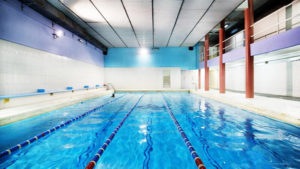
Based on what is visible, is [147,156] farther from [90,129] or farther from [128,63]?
[128,63]

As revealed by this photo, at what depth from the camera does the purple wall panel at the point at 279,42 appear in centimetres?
382

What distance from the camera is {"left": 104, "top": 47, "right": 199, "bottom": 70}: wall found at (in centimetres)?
1254

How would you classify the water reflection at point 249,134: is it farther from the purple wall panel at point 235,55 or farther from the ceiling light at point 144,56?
the ceiling light at point 144,56

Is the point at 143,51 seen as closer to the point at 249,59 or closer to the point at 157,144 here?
the point at 249,59

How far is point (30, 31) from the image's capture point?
4.71 m

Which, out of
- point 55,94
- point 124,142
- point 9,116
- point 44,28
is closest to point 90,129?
point 124,142

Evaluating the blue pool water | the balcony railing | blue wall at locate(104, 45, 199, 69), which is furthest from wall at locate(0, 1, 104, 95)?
the balcony railing

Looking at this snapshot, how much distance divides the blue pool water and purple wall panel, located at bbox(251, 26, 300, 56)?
8.40 ft

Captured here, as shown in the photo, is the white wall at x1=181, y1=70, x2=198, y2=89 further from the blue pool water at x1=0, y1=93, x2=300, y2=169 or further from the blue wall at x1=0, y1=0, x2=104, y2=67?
the blue wall at x1=0, y1=0, x2=104, y2=67

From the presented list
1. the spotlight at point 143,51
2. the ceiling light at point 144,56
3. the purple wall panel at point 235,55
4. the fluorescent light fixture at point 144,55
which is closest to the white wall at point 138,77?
the ceiling light at point 144,56

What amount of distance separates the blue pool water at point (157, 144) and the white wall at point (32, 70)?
5.26ft

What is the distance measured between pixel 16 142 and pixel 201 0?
6.93 meters

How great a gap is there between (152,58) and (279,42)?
946 cm

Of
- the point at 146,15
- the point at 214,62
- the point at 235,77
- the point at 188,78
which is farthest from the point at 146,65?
the point at 235,77
